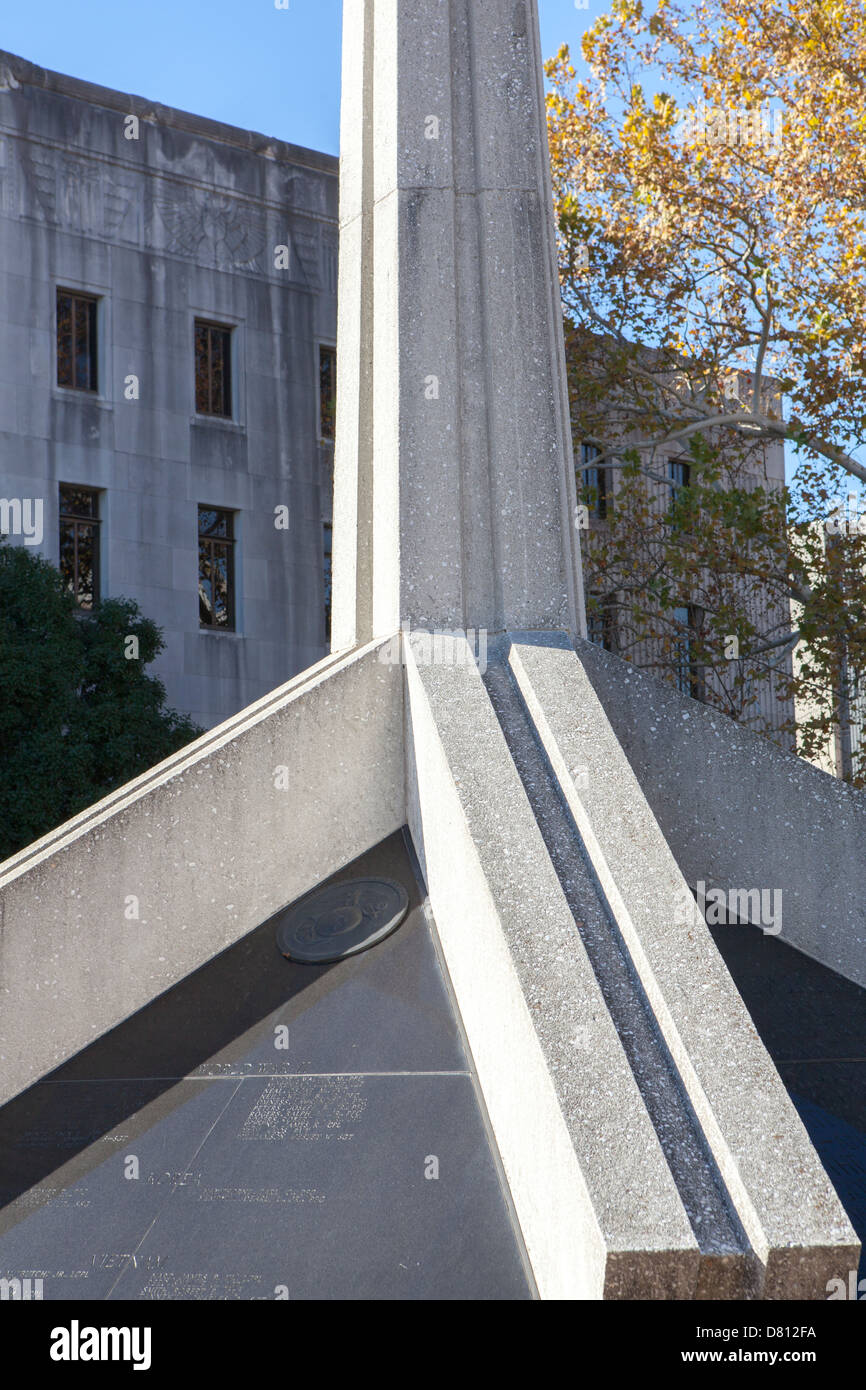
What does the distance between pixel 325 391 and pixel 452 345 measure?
2084cm

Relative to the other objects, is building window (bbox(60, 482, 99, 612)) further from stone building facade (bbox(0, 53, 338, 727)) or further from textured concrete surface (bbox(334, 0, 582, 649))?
textured concrete surface (bbox(334, 0, 582, 649))

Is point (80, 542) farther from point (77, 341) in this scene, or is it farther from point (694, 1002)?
point (694, 1002)

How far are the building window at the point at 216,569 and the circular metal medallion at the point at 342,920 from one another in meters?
19.6

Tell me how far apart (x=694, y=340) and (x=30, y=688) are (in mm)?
10136

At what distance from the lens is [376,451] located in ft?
22.4

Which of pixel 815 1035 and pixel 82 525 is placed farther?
pixel 82 525

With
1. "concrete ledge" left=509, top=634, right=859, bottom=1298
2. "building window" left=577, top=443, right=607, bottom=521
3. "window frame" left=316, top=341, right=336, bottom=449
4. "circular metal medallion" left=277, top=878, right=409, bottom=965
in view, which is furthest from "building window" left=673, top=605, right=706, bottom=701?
"circular metal medallion" left=277, top=878, right=409, bottom=965

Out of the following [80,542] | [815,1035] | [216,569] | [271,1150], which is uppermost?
[80,542]

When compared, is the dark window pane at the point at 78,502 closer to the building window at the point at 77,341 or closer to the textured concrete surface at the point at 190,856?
the building window at the point at 77,341

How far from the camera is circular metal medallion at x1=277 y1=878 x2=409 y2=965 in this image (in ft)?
18.4

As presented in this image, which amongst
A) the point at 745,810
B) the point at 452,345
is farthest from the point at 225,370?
the point at 745,810

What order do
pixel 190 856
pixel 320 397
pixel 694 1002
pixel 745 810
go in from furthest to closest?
pixel 320 397 → pixel 745 810 → pixel 190 856 → pixel 694 1002

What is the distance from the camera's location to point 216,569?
2547cm

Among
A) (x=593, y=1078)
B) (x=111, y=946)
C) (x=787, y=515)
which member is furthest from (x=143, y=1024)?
(x=787, y=515)
